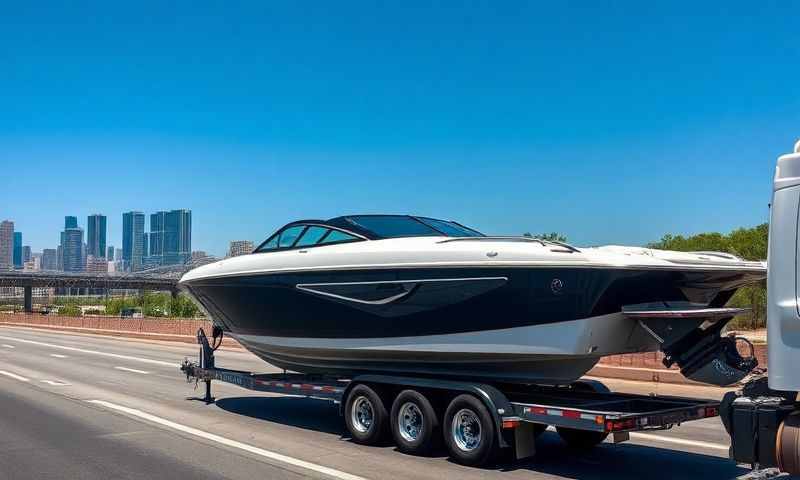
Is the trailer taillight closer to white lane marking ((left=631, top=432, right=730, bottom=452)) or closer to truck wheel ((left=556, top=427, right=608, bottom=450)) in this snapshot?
truck wheel ((left=556, top=427, right=608, bottom=450))

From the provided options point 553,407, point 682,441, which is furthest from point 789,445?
point 682,441

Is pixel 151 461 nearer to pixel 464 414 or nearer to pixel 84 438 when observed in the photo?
pixel 84 438

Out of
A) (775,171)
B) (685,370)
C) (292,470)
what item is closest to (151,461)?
(292,470)

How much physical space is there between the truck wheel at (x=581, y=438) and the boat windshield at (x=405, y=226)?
8.86 feet

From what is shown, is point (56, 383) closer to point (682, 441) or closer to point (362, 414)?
point (362, 414)

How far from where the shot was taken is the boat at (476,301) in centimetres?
746

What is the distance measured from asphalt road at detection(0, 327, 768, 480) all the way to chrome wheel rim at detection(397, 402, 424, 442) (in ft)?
0.81

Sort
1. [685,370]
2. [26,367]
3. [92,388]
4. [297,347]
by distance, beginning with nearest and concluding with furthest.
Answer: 1. [685,370]
2. [297,347]
3. [92,388]
4. [26,367]

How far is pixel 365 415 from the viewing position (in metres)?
9.31

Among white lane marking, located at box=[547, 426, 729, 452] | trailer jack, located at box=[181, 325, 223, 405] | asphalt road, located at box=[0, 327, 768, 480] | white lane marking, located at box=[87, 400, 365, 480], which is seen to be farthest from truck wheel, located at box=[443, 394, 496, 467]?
trailer jack, located at box=[181, 325, 223, 405]

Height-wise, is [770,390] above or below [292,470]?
above

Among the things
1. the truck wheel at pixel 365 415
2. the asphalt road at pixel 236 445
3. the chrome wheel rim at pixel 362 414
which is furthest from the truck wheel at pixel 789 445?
the chrome wheel rim at pixel 362 414

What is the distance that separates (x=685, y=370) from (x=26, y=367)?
59.8ft

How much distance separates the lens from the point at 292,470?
8.00m
